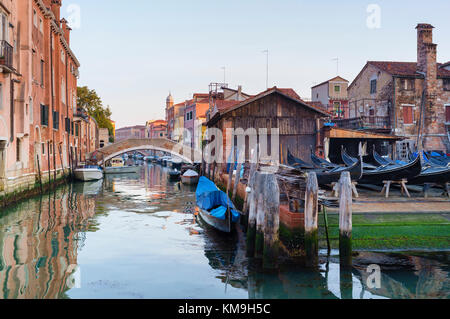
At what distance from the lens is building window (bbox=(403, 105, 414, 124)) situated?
73.7ft

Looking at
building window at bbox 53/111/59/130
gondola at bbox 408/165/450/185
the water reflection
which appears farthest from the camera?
building window at bbox 53/111/59/130

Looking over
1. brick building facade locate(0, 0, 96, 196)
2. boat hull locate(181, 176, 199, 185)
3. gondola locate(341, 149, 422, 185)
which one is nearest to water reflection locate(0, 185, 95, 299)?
brick building facade locate(0, 0, 96, 196)

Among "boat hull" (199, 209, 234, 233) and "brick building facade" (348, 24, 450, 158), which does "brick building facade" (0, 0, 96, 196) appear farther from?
"brick building facade" (348, 24, 450, 158)

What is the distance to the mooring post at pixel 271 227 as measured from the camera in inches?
239

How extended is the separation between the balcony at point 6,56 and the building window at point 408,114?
18943mm

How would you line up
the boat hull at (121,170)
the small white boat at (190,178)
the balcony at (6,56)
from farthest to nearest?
1. the boat hull at (121,170)
2. the small white boat at (190,178)
3. the balcony at (6,56)

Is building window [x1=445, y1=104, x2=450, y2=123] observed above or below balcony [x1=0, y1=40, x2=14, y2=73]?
below

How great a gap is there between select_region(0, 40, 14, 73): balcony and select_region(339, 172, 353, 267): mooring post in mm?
10076

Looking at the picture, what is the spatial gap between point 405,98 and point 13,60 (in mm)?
18892

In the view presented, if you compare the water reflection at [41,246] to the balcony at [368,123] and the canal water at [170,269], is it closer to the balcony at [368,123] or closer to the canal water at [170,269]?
the canal water at [170,269]

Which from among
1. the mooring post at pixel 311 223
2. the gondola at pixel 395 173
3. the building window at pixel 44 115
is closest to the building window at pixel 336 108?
the gondola at pixel 395 173

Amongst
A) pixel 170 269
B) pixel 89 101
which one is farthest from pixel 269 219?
pixel 89 101

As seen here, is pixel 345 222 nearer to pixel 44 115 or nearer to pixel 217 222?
pixel 217 222

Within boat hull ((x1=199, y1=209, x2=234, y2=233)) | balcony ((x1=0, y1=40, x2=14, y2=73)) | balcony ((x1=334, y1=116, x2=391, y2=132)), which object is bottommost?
boat hull ((x1=199, y1=209, x2=234, y2=233))
